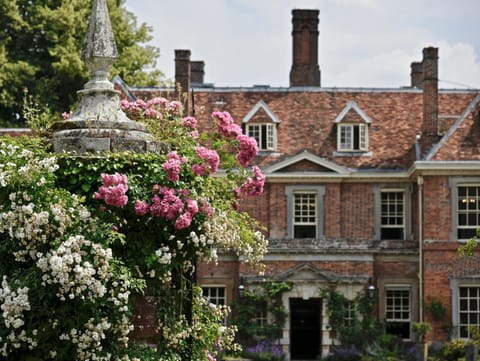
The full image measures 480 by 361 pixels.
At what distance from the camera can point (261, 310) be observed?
32.5 metres

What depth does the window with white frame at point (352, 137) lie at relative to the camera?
3469cm

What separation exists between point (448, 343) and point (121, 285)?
2263 centimetres

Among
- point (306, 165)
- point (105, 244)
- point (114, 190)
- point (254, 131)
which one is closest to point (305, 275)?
point (306, 165)

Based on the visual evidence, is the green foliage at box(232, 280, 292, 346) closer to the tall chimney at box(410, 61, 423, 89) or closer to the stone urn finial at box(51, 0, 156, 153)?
the tall chimney at box(410, 61, 423, 89)

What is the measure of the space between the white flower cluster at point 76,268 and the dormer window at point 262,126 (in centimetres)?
2626

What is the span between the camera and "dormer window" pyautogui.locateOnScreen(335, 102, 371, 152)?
1367 inches

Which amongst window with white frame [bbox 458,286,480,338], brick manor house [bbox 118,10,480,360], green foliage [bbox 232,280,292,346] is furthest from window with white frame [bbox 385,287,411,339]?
green foliage [bbox 232,280,292,346]

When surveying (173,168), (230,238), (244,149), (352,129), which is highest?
(352,129)

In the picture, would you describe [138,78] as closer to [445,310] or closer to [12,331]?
[445,310]

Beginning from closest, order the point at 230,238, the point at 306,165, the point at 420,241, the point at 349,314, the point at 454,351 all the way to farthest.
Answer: the point at 230,238 < the point at 454,351 < the point at 420,241 < the point at 349,314 < the point at 306,165

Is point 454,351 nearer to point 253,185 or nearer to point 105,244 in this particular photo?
point 253,185

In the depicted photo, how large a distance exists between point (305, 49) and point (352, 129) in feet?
16.4

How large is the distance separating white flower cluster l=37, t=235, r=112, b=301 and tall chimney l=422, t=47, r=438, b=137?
25933mm

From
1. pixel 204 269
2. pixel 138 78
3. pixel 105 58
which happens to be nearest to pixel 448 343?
pixel 204 269
